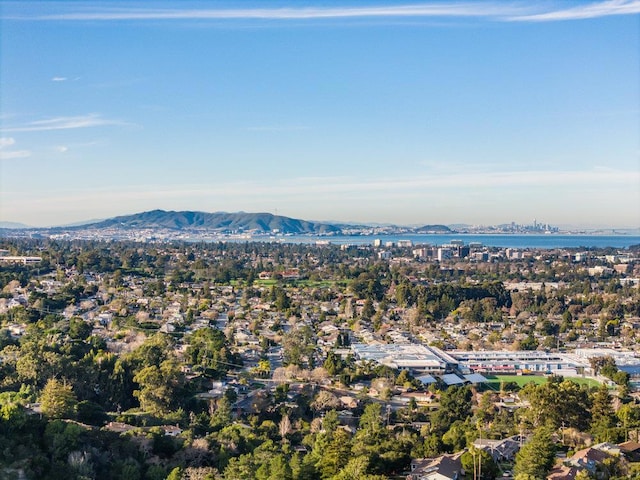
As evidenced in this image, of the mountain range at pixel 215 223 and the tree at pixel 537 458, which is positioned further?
the mountain range at pixel 215 223

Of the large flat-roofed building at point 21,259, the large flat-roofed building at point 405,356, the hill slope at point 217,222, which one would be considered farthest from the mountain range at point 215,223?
the large flat-roofed building at point 405,356

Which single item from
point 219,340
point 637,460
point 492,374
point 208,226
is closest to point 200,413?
point 219,340

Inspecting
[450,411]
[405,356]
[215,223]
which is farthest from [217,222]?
[450,411]

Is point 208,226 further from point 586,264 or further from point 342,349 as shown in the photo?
point 342,349

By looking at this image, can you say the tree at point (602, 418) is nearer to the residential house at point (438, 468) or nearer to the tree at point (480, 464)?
the tree at point (480, 464)

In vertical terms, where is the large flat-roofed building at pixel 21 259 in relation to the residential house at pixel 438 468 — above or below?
above

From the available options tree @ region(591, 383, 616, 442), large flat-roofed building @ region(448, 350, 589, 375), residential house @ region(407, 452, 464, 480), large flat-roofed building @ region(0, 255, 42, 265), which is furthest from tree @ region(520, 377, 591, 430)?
large flat-roofed building @ region(0, 255, 42, 265)

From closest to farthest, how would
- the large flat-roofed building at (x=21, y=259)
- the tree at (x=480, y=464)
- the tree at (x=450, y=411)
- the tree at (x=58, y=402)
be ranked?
the tree at (x=480, y=464), the tree at (x=58, y=402), the tree at (x=450, y=411), the large flat-roofed building at (x=21, y=259)

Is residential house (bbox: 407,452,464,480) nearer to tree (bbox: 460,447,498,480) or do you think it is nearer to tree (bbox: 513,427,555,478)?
tree (bbox: 460,447,498,480)
